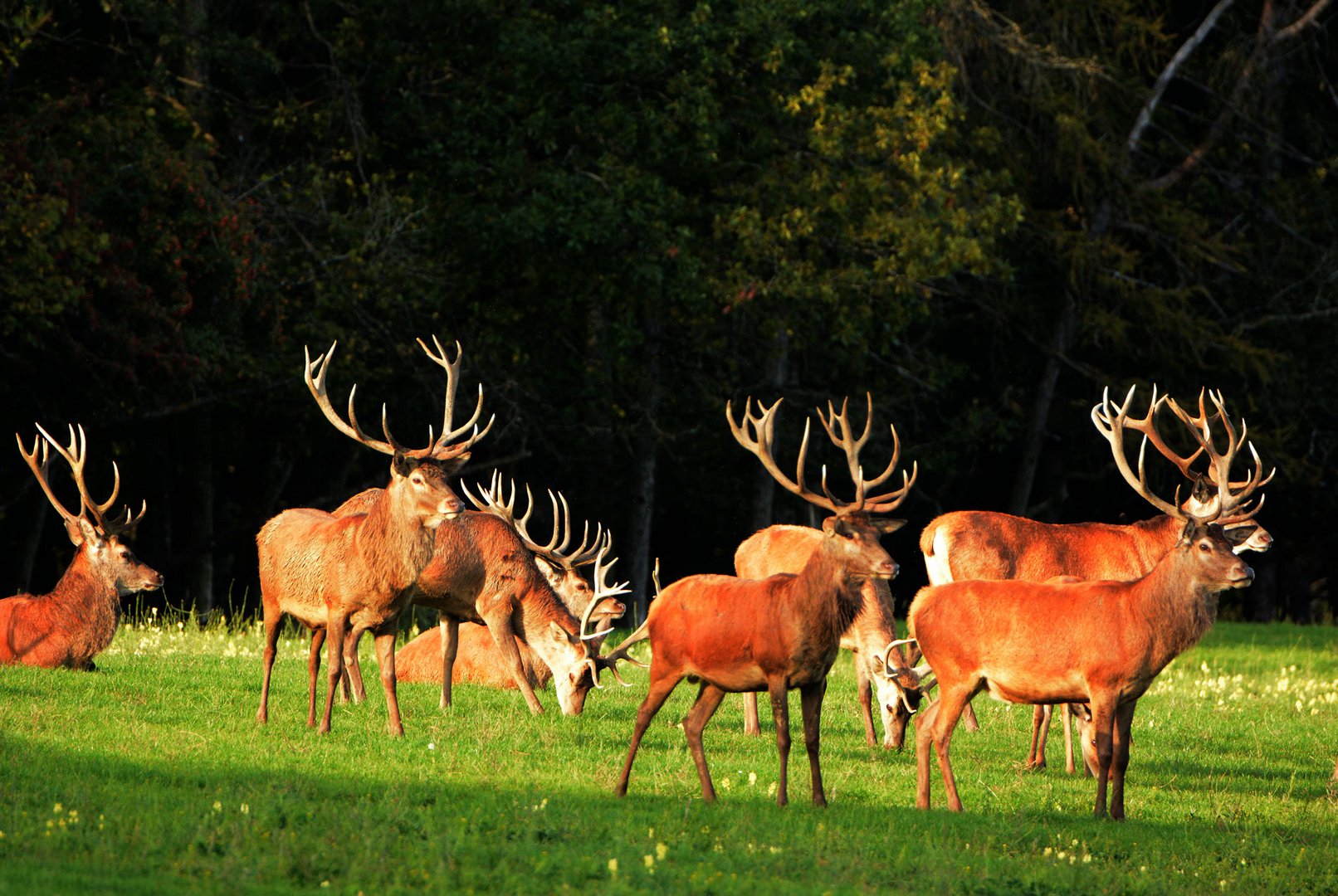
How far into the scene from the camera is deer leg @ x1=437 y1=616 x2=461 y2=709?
12.7 metres

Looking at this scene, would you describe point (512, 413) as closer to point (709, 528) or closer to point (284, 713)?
point (709, 528)

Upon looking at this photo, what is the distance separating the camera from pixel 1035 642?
9.68 meters

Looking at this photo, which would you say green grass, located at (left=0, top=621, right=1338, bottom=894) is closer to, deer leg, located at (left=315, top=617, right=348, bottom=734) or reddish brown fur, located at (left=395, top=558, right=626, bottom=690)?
deer leg, located at (left=315, top=617, right=348, bottom=734)

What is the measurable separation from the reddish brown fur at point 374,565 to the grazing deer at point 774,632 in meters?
2.11

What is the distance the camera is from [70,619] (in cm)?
1284

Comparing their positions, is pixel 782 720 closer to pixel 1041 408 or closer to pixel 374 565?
pixel 374 565

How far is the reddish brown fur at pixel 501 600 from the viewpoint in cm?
1300

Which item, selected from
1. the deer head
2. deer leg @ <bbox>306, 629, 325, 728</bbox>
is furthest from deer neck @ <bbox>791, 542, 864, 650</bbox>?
the deer head

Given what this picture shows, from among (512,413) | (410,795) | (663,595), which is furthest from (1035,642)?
(512,413)

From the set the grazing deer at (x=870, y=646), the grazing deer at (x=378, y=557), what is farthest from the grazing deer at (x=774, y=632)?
the grazing deer at (x=378, y=557)

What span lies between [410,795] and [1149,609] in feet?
13.4

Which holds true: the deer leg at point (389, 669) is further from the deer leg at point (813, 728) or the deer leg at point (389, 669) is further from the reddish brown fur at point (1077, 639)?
the reddish brown fur at point (1077, 639)

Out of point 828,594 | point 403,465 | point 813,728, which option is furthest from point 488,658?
point 828,594

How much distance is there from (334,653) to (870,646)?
379 centimetres
